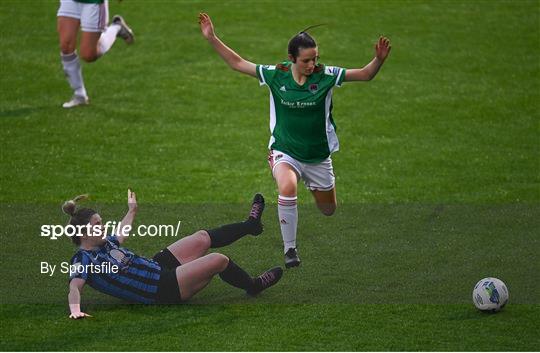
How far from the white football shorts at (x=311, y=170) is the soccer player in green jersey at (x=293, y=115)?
1 centimetres

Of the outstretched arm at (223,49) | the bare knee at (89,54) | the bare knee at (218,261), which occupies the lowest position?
the bare knee at (218,261)

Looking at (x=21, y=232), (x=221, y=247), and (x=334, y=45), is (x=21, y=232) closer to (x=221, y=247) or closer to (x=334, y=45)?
(x=221, y=247)

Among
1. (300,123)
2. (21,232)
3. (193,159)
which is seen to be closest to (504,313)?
(300,123)

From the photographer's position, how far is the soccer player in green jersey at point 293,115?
1140cm

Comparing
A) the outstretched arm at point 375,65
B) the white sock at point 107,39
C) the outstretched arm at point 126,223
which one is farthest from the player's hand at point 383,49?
the white sock at point 107,39

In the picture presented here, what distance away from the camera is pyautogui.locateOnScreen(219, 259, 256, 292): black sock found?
10.7m

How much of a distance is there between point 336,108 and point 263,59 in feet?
7.23

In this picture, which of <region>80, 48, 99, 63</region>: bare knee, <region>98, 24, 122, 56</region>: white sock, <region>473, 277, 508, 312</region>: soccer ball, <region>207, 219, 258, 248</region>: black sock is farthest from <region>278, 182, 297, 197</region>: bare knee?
<region>98, 24, 122, 56</region>: white sock

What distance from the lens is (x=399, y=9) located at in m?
22.1

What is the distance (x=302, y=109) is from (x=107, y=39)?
277 inches

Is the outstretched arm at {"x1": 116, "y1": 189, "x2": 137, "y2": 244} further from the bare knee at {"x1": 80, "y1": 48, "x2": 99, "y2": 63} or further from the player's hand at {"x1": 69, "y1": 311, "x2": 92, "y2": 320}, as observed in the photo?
the bare knee at {"x1": 80, "y1": 48, "x2": 99, "y2": 63}

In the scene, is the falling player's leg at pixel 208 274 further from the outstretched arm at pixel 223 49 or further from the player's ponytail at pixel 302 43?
the player's ponytail at pixel 302 43

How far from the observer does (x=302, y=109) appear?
11.5 metres

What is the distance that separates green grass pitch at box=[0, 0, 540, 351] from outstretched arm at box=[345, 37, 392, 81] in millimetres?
2012
